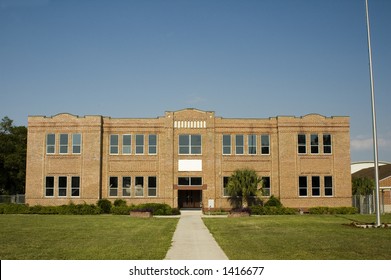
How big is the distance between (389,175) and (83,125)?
36923 millimetres

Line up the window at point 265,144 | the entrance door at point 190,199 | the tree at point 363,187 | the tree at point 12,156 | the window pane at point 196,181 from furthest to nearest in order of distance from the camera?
the tree at point 12,156
the tree at point 363,187
the entrance door at point 190,199
the window at point 265,144
the window pane at point 196,181

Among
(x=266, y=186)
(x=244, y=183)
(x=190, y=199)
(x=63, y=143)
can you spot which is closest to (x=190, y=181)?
(x=190, y=199)

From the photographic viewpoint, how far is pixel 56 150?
146 feet

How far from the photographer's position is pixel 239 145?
45.2 m

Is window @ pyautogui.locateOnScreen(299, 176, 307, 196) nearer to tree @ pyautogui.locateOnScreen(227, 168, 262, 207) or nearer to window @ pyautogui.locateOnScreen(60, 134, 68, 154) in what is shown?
tree @ pyautogui.locateOnScreen(227, 168, 262, 207)

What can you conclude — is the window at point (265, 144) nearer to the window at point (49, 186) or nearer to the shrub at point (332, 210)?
the shrub at point (332, 210)

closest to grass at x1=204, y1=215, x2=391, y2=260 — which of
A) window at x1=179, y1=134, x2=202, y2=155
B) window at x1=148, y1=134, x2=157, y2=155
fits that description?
window at x1=179, y1=134, x2=202, y2=155

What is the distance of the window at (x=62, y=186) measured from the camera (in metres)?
44.1

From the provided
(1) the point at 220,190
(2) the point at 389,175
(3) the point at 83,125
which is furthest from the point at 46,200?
(2) the point at 389,175

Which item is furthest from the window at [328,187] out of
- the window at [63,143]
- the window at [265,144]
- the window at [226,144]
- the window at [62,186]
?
the window at [63,143]

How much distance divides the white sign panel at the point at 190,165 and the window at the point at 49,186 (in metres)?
12.1

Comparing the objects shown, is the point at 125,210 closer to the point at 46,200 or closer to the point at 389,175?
the point at 46,200

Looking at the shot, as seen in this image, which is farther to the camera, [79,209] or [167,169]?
[167,169]

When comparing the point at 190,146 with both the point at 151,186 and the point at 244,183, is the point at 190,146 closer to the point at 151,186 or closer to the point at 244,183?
the point at 151,186
